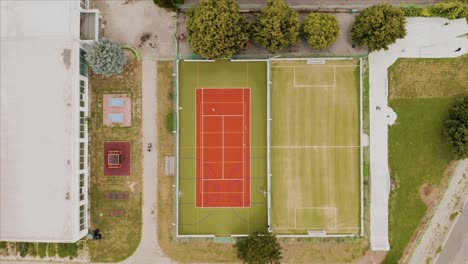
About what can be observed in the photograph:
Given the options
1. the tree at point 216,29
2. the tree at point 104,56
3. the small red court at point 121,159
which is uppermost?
the tree at point 216,29

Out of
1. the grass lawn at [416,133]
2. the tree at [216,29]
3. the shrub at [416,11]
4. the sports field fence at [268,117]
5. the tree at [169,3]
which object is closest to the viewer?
the tree at [216,29]

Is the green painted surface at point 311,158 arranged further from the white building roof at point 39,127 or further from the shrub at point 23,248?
the shrub at point 23,248

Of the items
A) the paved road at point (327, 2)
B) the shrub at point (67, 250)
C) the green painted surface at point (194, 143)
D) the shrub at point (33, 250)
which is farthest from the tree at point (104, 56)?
the shrub at point (33, 250)

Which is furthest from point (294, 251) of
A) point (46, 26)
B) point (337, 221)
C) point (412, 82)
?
point (46, 26)

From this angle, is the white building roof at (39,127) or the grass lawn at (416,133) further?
the grass lawn at (416,133)

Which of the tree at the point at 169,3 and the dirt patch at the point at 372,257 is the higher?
the tree at the point at 169,3

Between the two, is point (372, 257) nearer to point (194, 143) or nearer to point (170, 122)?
point (194, 143)

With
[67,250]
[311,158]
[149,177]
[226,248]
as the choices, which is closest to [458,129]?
[311,158]
